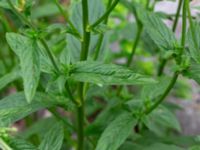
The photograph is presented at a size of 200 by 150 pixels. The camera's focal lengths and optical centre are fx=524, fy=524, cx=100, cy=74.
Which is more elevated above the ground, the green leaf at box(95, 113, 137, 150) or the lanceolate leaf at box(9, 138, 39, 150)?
the lanceolate leaf at box(9, 138, 39, 150)

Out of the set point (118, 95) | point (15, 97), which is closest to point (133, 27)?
point (118, 95)

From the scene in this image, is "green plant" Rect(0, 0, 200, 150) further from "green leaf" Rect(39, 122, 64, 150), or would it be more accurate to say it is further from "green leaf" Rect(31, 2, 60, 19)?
"green leaf" Rect(31, 2, 60, 19)

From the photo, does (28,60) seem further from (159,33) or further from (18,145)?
(159,33)

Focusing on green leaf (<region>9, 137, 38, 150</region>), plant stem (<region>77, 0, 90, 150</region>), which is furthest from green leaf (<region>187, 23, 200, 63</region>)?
green leaf (<region>9, 137, 38, 150</region>)

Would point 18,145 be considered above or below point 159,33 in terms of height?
below

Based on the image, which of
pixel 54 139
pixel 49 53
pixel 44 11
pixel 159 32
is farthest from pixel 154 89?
pixel 44 11

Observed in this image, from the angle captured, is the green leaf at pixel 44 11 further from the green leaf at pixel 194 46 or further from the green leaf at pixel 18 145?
the green leaf at pixel 18 145
